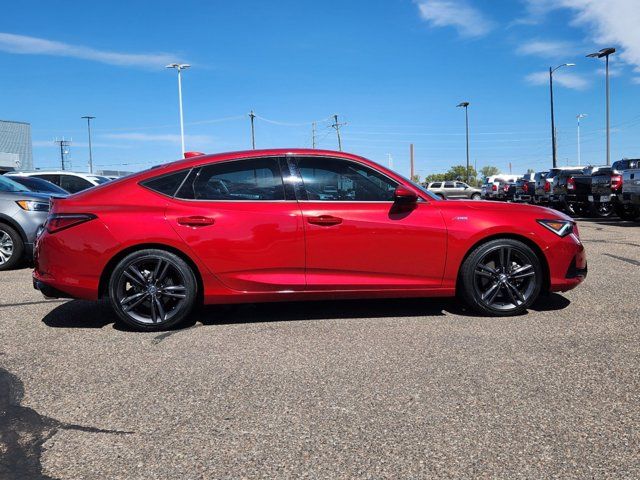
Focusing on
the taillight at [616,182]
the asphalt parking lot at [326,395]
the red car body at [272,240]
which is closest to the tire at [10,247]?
the asphalt parking lot at [326,395]

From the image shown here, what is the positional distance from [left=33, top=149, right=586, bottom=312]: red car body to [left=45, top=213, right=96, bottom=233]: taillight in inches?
1.1

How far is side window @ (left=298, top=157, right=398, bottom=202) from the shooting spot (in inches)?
188

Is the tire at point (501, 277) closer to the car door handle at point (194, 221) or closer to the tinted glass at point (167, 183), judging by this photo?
the car door handle at point (194, 221)

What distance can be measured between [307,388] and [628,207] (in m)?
15.7

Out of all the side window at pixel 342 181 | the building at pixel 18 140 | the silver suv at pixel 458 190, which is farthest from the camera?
the building at pixel 18 140

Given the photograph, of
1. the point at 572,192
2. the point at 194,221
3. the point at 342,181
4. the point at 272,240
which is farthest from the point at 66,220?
the point at 572,192

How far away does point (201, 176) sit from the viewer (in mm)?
4766

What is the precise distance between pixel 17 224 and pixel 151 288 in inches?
176

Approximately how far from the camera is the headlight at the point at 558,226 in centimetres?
498

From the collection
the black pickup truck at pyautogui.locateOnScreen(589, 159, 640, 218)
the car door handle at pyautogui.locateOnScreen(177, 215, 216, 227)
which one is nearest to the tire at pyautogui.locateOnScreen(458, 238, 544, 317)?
the car door handle at pyautogui.locateOnScreen(177, 215, 216, 227)

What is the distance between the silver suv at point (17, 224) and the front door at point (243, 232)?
440 cm

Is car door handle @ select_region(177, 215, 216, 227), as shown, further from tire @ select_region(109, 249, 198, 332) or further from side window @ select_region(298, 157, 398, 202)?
side window @ select_region(298, 157, 398, 202)

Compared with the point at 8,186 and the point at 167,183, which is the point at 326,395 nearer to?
the point at 167,183

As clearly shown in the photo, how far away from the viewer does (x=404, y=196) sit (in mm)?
4676
